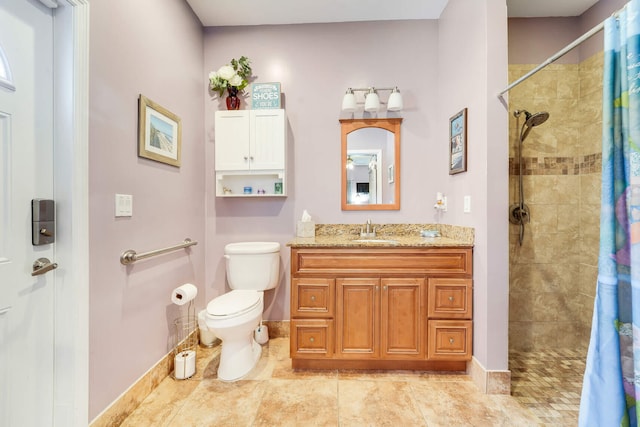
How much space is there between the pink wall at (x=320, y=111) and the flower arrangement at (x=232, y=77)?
12 cm

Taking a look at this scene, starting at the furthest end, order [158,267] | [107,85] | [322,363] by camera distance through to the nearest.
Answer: [322,363] → [158,267] → [107,85]

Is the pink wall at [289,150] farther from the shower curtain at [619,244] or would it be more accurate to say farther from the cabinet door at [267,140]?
the shower curtain at [619,244]

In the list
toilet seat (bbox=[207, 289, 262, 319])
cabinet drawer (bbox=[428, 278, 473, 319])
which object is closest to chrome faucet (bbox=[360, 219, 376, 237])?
cabinet drawer (bbox=[428, 278, 473, 319])

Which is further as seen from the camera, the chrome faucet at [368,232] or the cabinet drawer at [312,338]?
the chrome faucet at [368,232]

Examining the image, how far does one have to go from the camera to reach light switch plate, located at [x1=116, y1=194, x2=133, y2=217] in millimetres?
1513

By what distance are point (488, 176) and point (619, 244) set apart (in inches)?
32.1

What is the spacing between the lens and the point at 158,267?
185 cm

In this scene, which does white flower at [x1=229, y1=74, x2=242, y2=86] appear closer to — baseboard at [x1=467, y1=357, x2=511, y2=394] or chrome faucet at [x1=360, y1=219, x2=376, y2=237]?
chrome faucet at [x1=360, y1=219, x2=376, y2=237]

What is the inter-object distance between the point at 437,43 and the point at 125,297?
9.80 feet

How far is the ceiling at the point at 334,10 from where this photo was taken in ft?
7.09

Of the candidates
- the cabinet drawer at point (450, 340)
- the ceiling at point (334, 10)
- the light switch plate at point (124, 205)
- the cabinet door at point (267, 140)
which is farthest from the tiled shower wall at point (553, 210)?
the light switch plate at point (124, 205)

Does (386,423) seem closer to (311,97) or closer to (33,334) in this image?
(33,334)

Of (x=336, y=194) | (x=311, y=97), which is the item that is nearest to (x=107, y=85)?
(x=311, y=97)

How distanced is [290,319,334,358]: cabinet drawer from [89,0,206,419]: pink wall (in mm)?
884
